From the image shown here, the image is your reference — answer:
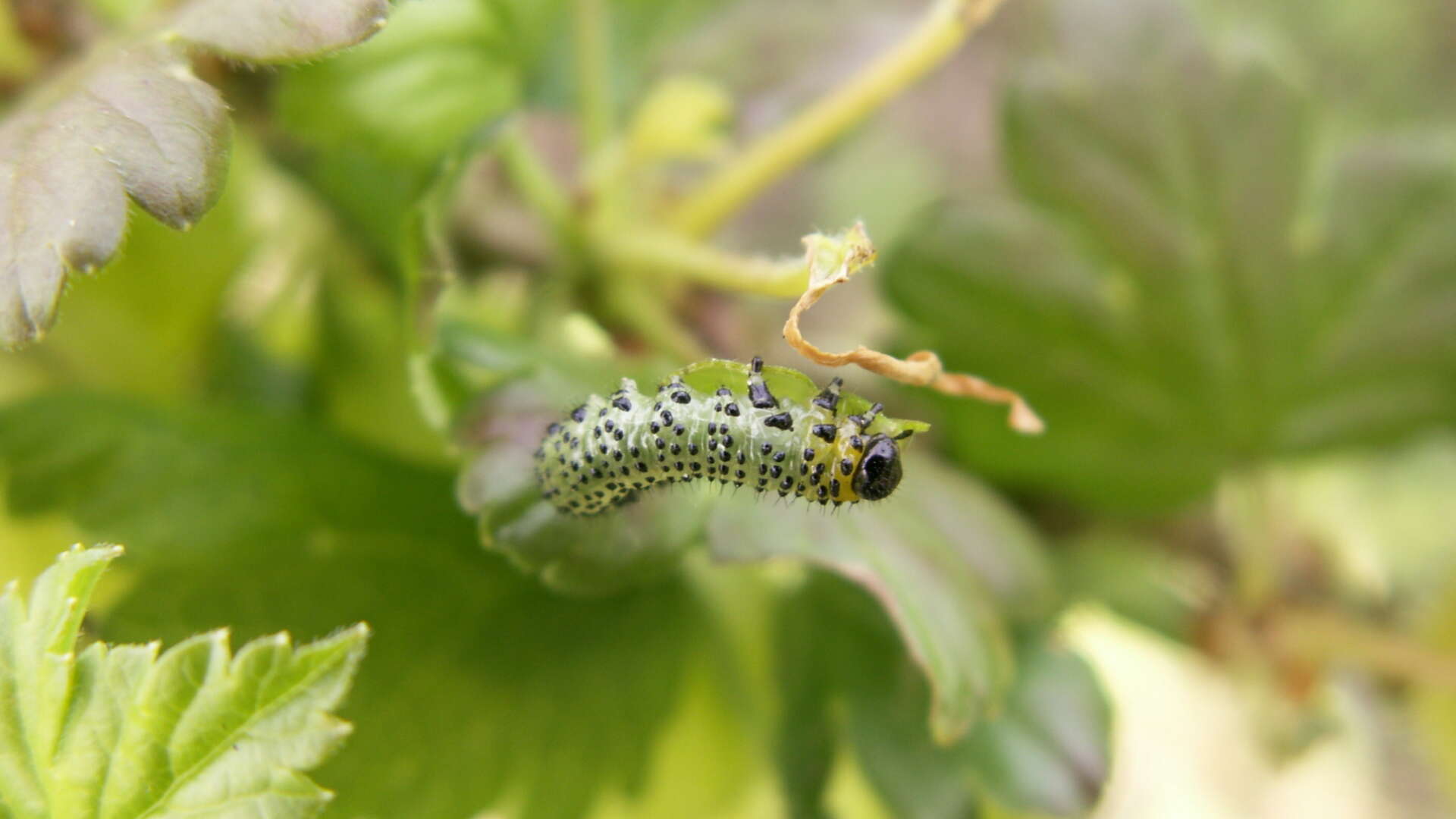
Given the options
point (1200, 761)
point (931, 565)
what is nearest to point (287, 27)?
point (931, 565)

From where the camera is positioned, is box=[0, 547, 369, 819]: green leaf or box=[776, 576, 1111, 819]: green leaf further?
box=[776, 576, 1111, 819]: green leaf

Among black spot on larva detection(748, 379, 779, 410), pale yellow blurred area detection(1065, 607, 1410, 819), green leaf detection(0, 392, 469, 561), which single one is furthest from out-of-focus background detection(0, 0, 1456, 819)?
pale yellow blurred area detection(1065, 607, 1410, 819)

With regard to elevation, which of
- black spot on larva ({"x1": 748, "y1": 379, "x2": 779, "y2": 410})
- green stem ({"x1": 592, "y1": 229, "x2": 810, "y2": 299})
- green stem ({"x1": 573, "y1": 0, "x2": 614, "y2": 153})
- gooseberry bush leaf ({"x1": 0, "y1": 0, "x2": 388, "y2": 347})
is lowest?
black spot on larva ({"x1": 748, "y1": 379, "x2": 779, "y2": 410})

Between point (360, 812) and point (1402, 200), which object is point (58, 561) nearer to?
point (360, 812)

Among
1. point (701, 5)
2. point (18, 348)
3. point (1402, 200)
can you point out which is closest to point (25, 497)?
point (18, 348)

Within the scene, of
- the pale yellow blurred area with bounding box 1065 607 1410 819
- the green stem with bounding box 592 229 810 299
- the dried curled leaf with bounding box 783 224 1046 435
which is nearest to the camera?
the dried curled leaf with bounding box 783 224 1046 435

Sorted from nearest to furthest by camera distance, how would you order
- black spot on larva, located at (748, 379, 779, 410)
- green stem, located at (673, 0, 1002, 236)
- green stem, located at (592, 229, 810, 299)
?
black spot on larva, located at (748, 379, 779, 410)
green stem, located at (592, 229, 810, 299)
green stem, located at (673, 0, 1002, 236)

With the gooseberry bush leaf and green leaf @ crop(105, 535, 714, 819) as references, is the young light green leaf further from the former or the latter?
green leaf @ crop(105, 535, 714, 819)

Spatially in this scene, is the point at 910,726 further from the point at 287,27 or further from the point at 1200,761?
the point at 1200,761
